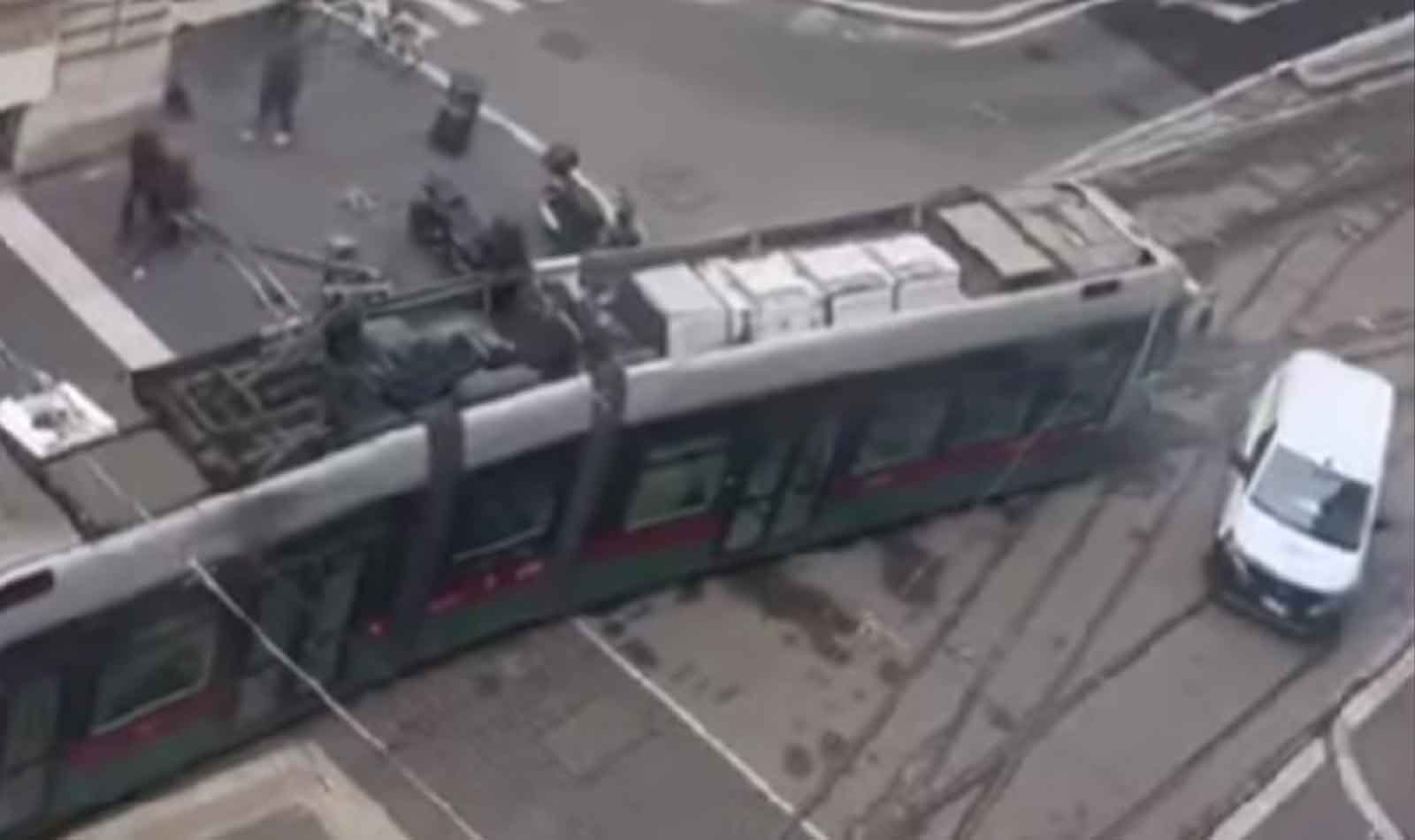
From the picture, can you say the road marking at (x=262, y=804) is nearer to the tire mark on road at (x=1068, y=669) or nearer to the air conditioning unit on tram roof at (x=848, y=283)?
the tire mark on road at (x=1068, y=669)

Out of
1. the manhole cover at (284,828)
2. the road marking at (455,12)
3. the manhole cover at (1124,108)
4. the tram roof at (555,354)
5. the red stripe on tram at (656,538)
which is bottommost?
the manhole cover at (284,828)

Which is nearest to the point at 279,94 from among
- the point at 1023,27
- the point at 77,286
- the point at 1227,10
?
the point at 77,286

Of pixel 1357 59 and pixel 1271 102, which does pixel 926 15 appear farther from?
pixel 1357 59

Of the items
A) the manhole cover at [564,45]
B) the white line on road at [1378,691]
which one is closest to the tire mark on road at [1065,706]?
the white line on road at [1378,691]

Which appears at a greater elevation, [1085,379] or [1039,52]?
[1085,379]

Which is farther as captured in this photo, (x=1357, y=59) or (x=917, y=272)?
(x=1357, y=59)

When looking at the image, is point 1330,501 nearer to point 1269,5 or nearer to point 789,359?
point 789,359

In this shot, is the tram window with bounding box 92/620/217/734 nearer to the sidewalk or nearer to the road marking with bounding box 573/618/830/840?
the road marking with bounding box 573/618/830/840

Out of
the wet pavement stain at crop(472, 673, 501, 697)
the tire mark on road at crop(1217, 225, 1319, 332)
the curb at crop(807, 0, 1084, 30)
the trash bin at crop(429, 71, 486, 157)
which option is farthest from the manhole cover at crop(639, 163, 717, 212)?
the wet pavement stain at crop(472, 673, 501, 697)
